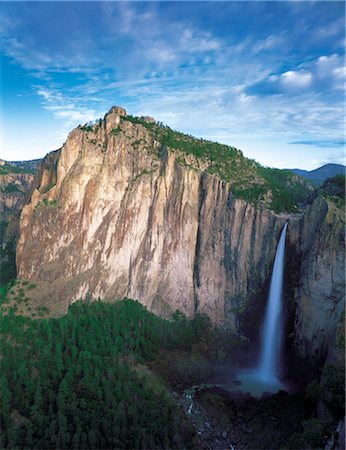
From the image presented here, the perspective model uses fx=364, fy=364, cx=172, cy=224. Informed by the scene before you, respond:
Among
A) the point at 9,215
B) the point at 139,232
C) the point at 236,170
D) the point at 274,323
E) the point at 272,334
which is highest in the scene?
the point at 236,170

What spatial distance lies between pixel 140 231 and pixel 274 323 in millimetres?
20174

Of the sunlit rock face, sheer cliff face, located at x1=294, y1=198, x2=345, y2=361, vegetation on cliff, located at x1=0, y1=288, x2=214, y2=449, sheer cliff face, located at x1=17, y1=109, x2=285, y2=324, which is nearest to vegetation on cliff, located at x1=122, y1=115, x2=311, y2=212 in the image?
the sunlit rock face

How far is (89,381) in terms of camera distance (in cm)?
3141

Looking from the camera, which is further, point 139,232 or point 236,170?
point 236,170

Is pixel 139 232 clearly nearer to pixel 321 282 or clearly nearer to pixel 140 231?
pixel 140 231

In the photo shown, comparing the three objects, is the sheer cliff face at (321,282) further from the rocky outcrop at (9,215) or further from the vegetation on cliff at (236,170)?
the rocky outcrop at (9,215)

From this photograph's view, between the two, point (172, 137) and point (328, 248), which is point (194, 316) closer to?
point (328, 248)

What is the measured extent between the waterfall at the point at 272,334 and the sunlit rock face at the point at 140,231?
1337 mm

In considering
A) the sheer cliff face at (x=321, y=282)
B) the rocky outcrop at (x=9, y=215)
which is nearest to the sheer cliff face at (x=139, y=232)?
the rocky outcrop at (x=9, y=215)

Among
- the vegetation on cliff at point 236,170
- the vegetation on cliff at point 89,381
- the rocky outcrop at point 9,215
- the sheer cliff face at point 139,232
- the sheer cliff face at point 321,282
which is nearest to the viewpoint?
the vegetation on cliff at point 89,381

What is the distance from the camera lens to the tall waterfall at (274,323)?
39.8 meters

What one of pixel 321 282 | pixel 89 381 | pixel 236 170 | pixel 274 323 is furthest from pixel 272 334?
pixel 236 170

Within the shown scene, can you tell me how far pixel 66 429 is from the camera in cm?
2700

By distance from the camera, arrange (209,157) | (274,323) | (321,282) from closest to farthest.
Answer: (321,282) < (274,323) < (209,157)
